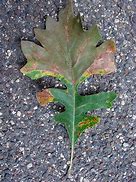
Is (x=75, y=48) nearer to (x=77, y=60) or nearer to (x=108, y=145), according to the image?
(x=77, y=60)

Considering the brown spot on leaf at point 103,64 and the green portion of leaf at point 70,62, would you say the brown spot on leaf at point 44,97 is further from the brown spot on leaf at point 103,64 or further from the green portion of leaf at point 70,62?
the brown spot on leaf at point 103,64

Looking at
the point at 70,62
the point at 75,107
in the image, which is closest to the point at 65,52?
the point at 70,62

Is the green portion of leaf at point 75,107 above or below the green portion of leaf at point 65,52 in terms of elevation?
below

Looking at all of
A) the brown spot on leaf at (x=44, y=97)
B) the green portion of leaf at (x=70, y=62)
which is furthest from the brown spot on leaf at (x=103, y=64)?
the brown spot on leaf at (x=44, y=97)

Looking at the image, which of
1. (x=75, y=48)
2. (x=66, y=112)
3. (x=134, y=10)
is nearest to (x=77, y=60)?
(x=75, y=48)

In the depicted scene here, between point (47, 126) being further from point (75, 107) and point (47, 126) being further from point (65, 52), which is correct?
point (65, 52)

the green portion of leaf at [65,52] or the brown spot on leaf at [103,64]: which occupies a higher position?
the green portion of leaf at [65,52]
